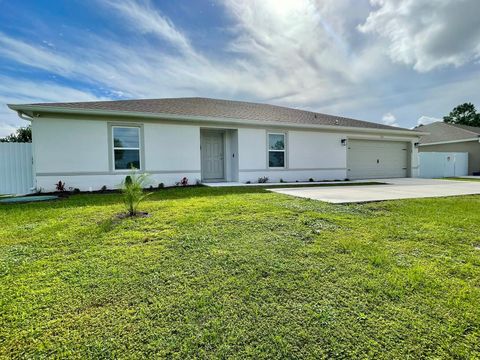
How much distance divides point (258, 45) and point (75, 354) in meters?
12.0

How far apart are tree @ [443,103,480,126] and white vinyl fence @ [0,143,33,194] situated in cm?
5249

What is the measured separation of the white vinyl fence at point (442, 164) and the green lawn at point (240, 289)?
14.7m

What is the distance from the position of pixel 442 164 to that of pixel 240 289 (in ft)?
67.9

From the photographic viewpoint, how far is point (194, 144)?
10.1 m

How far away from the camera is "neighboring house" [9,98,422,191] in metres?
8.30

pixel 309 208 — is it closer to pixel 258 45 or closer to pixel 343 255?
pixel 343 255

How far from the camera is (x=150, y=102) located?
36.0ft

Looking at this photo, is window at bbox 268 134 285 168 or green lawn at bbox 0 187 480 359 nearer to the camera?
green lawn at bbox 0 187 480 359

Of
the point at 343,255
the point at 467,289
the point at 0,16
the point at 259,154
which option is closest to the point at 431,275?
the point at 467,289

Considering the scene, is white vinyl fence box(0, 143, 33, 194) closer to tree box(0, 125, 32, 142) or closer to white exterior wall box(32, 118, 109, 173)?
white exterior wall box(32, 118, 109, 173)

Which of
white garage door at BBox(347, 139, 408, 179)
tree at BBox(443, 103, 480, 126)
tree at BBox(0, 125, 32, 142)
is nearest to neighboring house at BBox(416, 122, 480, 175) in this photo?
white garage door at BBox(347, 139, 408, 179)

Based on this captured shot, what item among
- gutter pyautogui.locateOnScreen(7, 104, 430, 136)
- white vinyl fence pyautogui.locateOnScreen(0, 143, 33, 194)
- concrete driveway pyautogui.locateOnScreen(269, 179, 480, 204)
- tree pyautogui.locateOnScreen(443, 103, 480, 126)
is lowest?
concrete driveway pyautogui.locateOnScreen(269, 179, 480, 204)

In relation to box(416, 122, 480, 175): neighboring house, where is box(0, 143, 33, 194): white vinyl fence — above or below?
below

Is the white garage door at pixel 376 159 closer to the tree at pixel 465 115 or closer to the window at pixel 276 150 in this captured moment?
the window at pixel 276 150
